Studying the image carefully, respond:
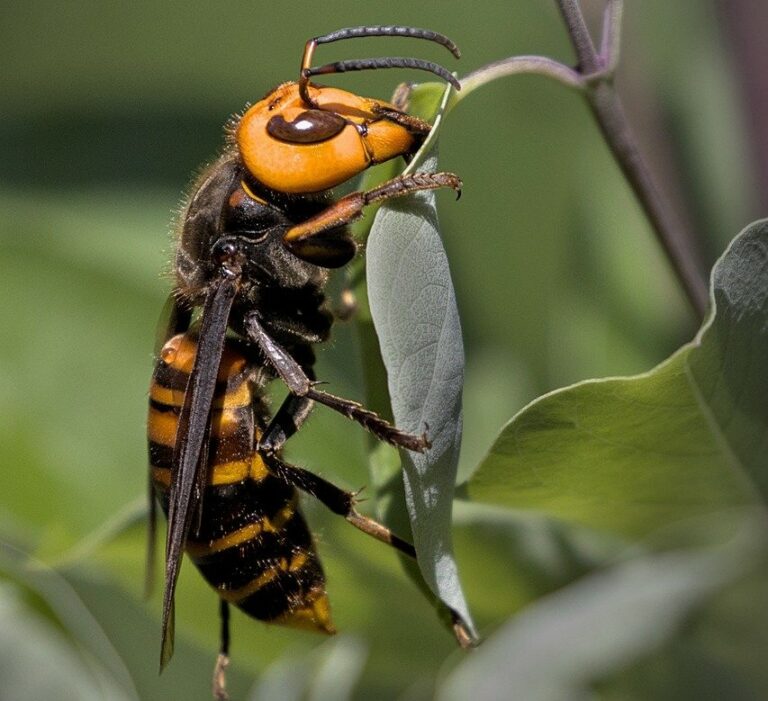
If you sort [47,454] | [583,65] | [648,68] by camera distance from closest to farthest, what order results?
[583,65] → [47,454] → [648,68]

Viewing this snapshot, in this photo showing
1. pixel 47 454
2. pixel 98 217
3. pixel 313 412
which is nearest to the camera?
pixel 313 412

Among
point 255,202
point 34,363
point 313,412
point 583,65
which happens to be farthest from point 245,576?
point 583,65

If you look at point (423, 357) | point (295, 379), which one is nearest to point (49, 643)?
point (295, 379)

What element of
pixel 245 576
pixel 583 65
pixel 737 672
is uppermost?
pixel 583 65

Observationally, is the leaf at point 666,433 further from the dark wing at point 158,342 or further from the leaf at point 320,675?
the dark wing at point 158,342

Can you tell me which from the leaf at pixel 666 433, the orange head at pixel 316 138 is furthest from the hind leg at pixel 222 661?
the orange head at pixel 316 138

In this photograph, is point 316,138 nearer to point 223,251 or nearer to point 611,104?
point 223,251

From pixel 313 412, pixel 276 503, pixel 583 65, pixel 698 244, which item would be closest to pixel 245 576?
pixel 276 503

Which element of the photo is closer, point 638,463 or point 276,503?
point 638,463

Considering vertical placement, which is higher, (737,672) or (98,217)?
(98,217)

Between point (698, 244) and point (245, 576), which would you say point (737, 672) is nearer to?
point (245, 576)
